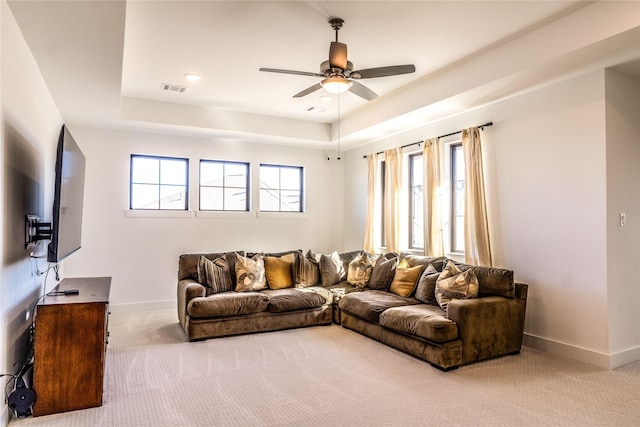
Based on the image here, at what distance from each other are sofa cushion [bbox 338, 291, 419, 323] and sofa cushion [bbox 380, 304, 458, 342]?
16 cm

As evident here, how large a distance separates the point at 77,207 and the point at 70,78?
3.69 feet

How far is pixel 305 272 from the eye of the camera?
544 centimetres

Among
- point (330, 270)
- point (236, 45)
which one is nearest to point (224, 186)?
point (330, 270)

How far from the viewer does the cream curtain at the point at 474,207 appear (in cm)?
451

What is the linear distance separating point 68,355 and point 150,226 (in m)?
3.31

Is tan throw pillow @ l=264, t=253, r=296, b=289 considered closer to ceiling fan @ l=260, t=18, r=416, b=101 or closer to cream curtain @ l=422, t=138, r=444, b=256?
cream curtain @ l=422, t=138, r=444, b=256

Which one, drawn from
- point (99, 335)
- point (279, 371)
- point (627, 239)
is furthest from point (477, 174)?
point (99, 335)

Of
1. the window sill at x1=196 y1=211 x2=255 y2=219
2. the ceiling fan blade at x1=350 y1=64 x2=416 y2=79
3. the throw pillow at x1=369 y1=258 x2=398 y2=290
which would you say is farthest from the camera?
the window sill at x1=196 y1=211 x2=255 y2=219

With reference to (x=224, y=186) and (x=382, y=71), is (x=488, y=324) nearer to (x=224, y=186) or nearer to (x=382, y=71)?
(x=382, y=71)

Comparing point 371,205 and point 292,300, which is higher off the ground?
point 371,205

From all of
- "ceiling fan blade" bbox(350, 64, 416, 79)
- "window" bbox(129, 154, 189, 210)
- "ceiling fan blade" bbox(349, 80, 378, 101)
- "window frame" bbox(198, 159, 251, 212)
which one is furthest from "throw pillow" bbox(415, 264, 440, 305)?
"window" bbox(129, 154, 189, 210)

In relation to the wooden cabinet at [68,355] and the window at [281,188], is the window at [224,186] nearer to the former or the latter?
the window at [281,188]

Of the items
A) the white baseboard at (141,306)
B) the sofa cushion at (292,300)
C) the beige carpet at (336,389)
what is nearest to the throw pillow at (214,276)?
the sofa cushion at (292,300)

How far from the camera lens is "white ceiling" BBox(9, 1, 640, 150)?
2.93m
